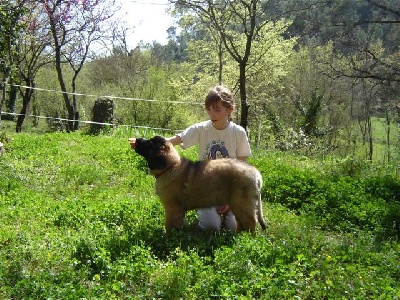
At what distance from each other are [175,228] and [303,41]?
2917 centimetres

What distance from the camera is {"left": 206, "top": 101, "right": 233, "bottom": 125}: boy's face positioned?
18.6 feet

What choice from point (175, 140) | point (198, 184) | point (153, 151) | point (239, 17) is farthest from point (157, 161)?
point (239, 17)

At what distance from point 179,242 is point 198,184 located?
760mm

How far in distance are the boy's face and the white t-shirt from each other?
234mm

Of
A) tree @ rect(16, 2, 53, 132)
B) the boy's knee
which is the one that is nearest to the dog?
the boy's knee

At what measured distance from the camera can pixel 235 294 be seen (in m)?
3.91

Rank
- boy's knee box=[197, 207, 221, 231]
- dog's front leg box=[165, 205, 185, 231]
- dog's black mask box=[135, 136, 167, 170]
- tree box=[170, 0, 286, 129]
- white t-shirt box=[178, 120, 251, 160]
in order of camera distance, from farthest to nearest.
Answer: tree box=[170, 0, 286, 129] → white t-shirt box=[178, 120, 251, 160] → boy's knee box=[197, 207, 221, 231] → dog's front leg box=[165, 205, 185, 231] → dog's black mask box=[135, 136, 167, 170]

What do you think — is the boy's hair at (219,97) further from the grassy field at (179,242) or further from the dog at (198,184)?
the grassy field at (179,242)

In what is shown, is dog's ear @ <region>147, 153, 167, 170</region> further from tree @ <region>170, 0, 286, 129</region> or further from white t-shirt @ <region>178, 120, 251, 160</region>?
tree @ <region>170, 0, 286, 129</region>

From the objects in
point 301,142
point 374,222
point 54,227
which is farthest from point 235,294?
point 301,142

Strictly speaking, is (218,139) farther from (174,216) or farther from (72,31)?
(72,31)

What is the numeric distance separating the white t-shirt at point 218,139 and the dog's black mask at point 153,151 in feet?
2.37

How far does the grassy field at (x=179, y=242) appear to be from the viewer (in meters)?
3.99

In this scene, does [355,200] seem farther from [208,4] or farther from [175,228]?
[208,4]
